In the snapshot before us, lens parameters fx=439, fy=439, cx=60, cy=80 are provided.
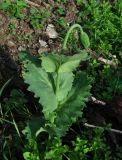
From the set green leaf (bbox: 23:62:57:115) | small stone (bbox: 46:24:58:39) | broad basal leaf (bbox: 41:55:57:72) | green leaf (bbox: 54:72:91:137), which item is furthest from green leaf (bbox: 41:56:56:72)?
small stone (bbox: 46:24:58:39)

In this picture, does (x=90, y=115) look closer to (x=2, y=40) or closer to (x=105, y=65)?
(x=105, y=65)

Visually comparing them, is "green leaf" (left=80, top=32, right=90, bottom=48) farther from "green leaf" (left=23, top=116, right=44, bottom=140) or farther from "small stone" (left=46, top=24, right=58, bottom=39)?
"small stone" (left=46, top=24, right=58, bottom=39)

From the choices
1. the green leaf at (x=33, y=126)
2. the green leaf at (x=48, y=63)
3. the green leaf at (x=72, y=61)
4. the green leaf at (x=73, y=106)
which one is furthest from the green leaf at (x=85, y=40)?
the green leaf at (x=33, y=126)

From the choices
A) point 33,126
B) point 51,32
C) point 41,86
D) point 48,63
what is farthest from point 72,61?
point 51,32

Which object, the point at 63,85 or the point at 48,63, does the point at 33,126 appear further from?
the point at 48,63

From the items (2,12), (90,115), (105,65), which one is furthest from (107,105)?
(2,12)

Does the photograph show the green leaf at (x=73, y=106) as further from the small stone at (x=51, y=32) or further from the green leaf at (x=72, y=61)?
the small stone at (x=51, y=32)
